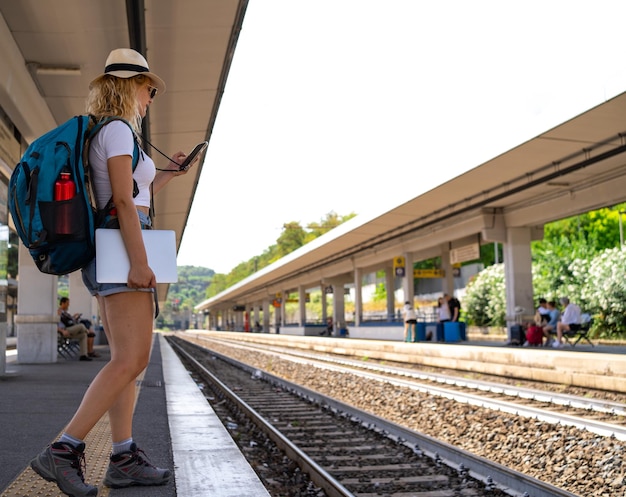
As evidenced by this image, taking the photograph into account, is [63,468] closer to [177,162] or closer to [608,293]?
[177,162]

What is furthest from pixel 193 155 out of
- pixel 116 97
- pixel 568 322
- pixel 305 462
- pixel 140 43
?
pixel 568 322

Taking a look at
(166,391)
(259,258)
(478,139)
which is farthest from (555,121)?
(259,258)

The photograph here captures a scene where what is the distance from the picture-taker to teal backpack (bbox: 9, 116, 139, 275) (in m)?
2.76

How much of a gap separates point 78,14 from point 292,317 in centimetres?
8296

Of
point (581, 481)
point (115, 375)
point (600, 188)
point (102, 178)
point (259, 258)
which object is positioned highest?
point (259, 258)

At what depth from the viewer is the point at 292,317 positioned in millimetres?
90188

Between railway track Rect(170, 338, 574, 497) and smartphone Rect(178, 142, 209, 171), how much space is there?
8.35ft

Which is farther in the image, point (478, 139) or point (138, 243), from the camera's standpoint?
point (478, 139)

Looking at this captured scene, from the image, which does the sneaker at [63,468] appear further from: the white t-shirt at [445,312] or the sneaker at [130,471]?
the white t-shirt at [445,312]

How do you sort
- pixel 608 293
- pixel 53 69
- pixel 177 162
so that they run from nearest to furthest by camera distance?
pixel 177 162
pixel 53 69
pixel 608 293

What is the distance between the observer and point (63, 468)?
2.85 m

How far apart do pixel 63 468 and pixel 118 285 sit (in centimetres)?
78

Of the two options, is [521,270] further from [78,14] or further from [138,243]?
[138,243]

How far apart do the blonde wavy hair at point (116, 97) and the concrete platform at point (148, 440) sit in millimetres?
1772
